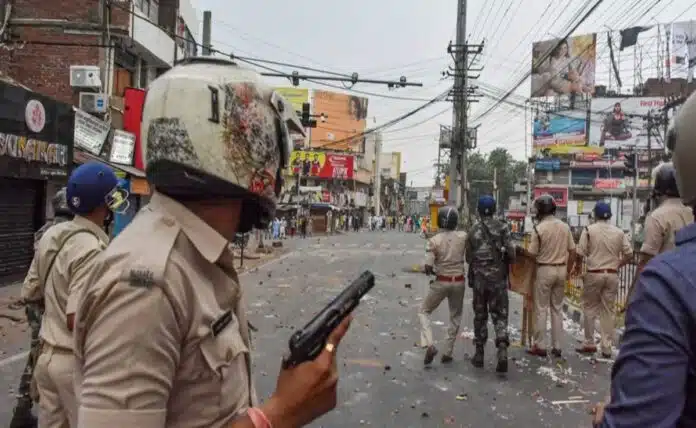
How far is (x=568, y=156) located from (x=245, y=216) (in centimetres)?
6042

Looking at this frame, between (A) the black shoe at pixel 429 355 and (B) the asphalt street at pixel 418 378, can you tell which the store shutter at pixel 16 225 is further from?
(A) the black shoe at pixel 429 355

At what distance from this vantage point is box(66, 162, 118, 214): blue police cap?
2.98m

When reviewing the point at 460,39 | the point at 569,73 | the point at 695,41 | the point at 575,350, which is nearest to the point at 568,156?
the point at 569,73

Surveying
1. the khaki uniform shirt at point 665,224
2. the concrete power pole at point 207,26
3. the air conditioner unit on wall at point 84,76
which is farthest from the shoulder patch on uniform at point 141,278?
the concrete power pole at point 207,26

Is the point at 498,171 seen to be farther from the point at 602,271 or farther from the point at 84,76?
the point at 602,271

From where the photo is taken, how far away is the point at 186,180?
134 cm

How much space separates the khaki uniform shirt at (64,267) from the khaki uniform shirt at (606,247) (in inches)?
260

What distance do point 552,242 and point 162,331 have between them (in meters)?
7.41

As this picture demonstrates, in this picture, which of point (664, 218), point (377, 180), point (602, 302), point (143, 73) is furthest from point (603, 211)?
point (377, 180)

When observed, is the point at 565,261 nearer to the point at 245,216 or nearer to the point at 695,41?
the point at 245,216

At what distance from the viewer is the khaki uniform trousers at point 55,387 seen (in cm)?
235

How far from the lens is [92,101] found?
16.9m

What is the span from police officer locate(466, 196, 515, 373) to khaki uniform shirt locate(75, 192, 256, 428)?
630 cm

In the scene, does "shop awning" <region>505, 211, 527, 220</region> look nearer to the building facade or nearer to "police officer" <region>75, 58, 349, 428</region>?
the building facade
